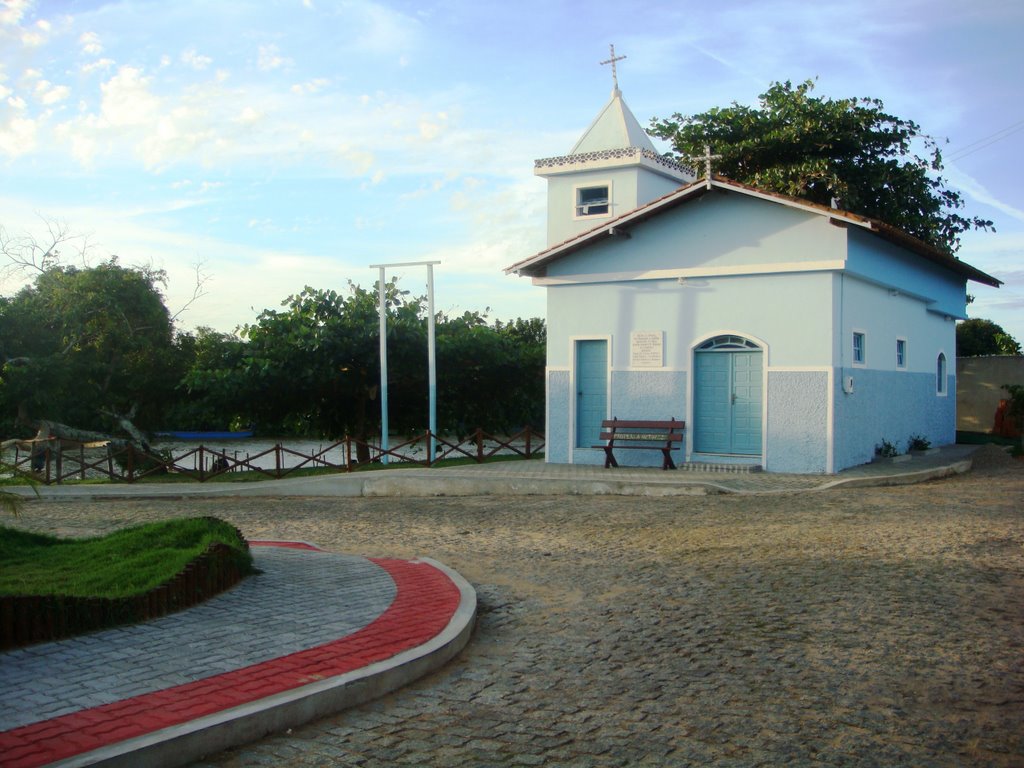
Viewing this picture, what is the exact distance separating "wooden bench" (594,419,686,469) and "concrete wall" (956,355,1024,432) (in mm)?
15476

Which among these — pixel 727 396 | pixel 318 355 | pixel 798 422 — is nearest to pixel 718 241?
pixel 727 396

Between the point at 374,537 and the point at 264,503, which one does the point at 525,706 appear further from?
the point at 264,503

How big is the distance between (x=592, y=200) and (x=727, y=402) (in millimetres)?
11108

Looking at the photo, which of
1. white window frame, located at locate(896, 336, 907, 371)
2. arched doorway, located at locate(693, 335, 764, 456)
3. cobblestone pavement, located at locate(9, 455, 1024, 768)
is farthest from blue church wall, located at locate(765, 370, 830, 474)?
white window frame, located at locate(896, 336, 907, 371)

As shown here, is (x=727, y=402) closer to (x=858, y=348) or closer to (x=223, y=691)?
(x=858, y=348)

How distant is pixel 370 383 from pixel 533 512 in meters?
14.3

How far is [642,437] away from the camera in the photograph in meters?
17.6

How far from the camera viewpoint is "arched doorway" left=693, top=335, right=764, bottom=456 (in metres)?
17.2

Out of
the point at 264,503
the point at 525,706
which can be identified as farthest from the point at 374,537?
the point at 525,706

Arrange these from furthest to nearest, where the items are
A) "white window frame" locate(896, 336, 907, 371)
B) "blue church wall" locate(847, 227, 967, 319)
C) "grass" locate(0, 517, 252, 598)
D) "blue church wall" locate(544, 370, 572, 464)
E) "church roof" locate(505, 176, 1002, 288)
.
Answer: "white window frame" locate(896, 336, 907, 371), "blue church wall" locate(544, 370, 572, 464), "blue church wall" locate(847, 227, 967, 319), "church roof" locate(505, 176, 1002, 288), "grass" locate(0, 517, 252, 598)

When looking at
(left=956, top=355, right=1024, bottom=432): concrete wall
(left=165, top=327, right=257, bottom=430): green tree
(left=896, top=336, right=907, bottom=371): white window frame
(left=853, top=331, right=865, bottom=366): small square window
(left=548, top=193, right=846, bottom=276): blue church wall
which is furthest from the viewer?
(left=956, top=355, right=1024, bottom=432): concrete wall

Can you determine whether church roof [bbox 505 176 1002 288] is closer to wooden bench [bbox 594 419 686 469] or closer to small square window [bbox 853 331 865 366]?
small square window [bbox 853 331 865 366]

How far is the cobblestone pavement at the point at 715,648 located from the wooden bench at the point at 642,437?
4961 millimetres

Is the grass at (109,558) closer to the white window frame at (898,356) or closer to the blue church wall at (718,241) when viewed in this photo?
the blue church wall at (718,241)
